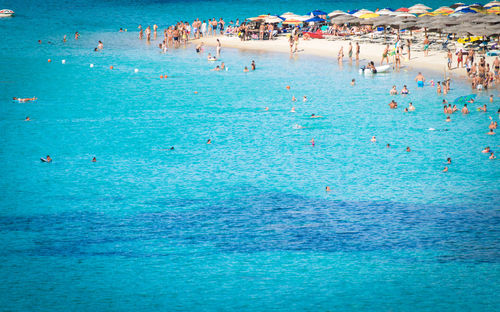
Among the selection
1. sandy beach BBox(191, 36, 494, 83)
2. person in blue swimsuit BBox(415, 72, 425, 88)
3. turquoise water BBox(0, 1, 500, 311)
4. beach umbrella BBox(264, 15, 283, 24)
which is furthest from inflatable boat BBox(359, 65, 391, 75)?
beach umbrella BBox(264, 15, 283, 24)

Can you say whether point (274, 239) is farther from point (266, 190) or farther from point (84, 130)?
point (84, 130)

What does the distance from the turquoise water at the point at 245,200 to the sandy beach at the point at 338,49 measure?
334cm

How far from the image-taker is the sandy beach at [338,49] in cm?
6031

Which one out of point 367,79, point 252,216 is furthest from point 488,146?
point 367,79

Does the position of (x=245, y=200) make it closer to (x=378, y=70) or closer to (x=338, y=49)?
(x=378, y=70)

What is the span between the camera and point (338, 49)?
74.6m

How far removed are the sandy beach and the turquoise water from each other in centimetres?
334

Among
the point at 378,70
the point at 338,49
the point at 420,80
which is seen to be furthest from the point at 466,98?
the point at 338,49

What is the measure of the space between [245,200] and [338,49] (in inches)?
1856

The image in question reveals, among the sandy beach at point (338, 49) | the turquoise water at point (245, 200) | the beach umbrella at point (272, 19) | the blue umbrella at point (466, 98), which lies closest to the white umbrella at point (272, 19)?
the beach umbrella at point (272, 19)

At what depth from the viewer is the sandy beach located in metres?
60.3

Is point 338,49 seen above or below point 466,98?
above

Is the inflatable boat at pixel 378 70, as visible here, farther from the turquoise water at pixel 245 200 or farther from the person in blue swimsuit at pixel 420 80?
the person in blue swimsuit at pixel 420 80

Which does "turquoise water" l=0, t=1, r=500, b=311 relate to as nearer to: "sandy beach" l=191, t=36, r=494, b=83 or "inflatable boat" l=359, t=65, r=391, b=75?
"inflatable boat" l=359, t=65, r=391, b=75
